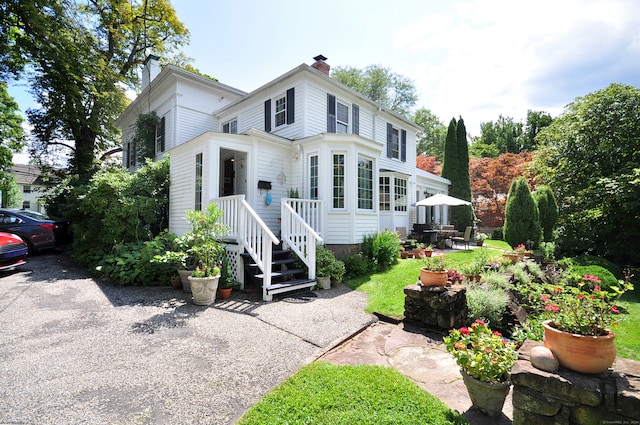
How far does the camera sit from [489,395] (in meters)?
2.29

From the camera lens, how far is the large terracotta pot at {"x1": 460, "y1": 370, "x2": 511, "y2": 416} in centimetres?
227

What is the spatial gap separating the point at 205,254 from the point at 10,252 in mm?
5437

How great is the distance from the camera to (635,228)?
827 cm

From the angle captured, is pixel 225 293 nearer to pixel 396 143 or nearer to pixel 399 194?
pixel 399 194

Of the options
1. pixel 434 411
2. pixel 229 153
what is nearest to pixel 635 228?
pixel 434 411

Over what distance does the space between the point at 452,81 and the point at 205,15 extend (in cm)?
943

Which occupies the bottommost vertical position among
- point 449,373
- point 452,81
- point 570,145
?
point 449,373

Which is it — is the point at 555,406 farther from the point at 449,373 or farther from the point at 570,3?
the point at 570,3

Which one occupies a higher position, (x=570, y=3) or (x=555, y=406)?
(x=570, y=3)

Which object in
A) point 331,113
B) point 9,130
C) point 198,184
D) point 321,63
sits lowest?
point 198,184

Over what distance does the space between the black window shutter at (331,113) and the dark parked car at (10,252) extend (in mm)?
9564

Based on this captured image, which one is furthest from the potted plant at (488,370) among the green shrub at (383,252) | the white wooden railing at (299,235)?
the green shrub at (383,252)

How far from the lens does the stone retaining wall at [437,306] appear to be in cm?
410

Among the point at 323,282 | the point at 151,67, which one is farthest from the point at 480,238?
the point at 151,67
